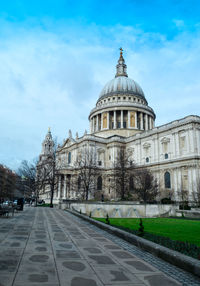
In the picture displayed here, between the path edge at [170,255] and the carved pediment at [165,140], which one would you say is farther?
the carved pediment at [165,140]

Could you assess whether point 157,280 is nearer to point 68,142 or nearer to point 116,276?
point 116,276

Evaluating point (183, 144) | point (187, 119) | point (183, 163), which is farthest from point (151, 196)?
point (187, 119)

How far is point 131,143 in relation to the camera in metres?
59.2

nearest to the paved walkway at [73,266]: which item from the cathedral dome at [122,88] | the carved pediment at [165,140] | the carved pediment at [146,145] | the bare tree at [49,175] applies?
the bare tree at [49,175]

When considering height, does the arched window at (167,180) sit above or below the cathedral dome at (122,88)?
below

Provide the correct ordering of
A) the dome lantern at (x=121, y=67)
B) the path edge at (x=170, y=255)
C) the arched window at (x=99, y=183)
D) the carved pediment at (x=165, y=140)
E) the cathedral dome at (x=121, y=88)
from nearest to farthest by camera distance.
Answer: the path edge at (x=170, y=255) → the carved pediment at (x=165, y=140) → the arched window at (x=99, y=183) → the cathedral dome at (x=121, y=88) → the dome lantern at (x=121, y=67)

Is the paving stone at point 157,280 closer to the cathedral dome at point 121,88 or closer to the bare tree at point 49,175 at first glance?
the bare tree at point 49,175

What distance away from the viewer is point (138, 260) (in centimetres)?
724

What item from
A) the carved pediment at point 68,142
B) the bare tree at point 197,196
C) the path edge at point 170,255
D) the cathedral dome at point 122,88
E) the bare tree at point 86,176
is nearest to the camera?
the path edge at point 170,255

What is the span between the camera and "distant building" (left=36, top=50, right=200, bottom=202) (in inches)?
1725

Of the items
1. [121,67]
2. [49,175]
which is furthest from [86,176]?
[121,67]

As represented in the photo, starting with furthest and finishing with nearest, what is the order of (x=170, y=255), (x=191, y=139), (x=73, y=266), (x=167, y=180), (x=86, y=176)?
(x=167, y=180)
(x=86, y=176)
(x=191, y=139)
(x=170, y=255)
(x=73, y=266)

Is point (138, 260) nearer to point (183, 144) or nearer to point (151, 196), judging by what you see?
point (151, 196)

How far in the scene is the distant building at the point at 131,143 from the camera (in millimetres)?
43812
